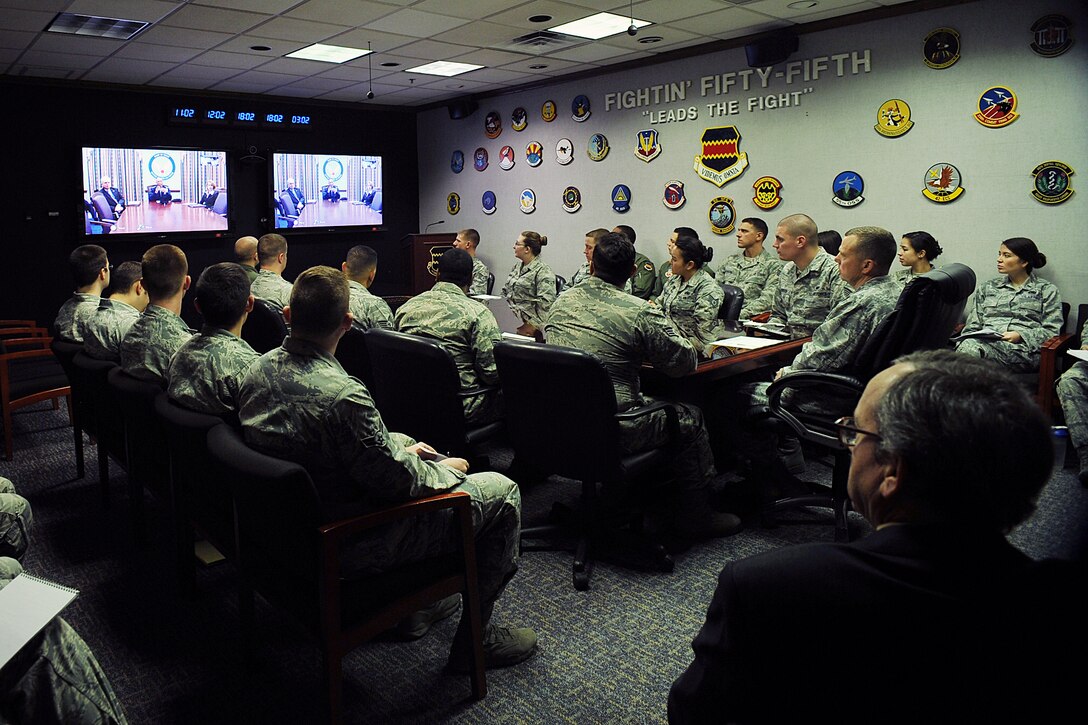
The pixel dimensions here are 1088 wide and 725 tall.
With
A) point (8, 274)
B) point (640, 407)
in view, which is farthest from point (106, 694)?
point (8, 274)

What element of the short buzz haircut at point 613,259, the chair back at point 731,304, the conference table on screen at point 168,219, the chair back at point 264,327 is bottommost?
the chair back at point 264,327

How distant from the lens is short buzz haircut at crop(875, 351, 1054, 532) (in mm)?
878

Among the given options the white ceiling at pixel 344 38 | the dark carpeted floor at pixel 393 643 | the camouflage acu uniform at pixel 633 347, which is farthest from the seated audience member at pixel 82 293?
the camouflage acu uniform at pixel 633 347

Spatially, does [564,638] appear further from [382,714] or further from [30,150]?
[30,150]

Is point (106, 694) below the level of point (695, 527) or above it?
above

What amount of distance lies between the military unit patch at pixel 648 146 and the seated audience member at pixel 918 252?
255 centimetres

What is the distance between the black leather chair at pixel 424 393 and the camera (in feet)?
9.75

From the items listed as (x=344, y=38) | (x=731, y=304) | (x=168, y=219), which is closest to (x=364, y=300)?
(x=731, y=304)

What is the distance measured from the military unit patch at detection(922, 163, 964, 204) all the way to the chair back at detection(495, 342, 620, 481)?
3869 millimetres

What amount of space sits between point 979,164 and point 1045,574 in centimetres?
509

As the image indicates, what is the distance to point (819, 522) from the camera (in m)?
3.32

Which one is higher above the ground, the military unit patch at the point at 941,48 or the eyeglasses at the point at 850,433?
the military unit patch at the point at 941,48

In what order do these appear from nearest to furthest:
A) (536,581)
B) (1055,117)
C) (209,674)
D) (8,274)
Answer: (209,674), (536,581), (1055,117), (8,274)

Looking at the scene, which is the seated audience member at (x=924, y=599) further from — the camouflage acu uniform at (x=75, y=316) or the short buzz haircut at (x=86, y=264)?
the short buzz haircut at (x=86, y=264)
